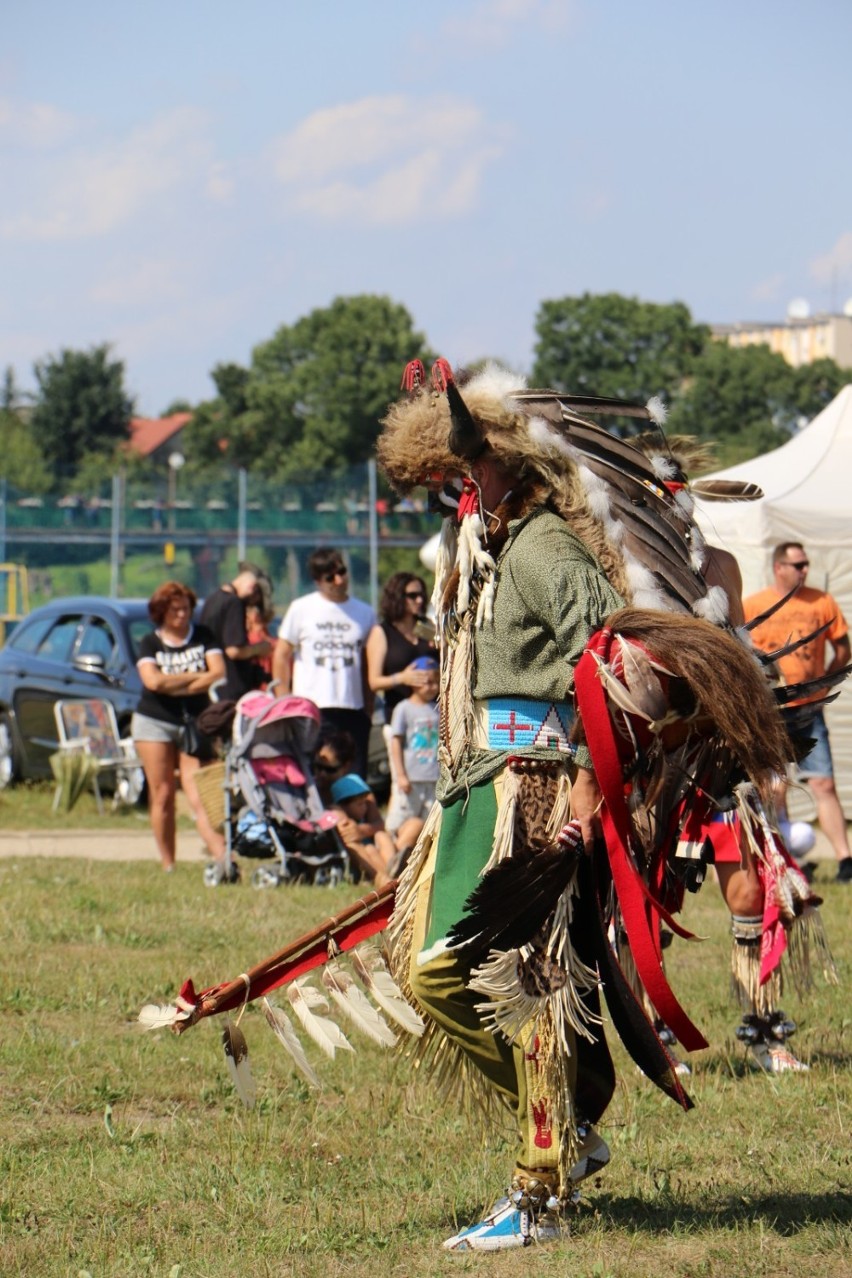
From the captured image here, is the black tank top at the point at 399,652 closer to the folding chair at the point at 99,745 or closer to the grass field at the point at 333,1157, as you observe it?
the grass field at the point at 333,1157

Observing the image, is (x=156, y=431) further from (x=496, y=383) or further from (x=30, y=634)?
(x=496, y=383)

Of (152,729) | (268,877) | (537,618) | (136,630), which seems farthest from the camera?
(136,630)

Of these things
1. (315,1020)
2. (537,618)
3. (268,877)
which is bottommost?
(268,877)

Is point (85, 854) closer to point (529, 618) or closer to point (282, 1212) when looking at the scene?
point (282, 1212)

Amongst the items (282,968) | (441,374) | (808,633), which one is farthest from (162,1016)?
(808,633)

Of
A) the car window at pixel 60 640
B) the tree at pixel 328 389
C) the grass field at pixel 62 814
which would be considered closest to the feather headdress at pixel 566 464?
the grass field at pixel 62 814

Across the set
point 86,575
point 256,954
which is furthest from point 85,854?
point 86,575

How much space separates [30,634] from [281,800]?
523 centimetres

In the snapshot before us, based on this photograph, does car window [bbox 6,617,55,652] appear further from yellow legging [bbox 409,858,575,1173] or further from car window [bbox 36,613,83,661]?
yellow legging [bbox 409,858,575,1173]

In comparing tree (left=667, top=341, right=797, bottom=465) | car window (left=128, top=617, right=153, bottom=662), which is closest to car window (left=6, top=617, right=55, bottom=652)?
car window (left=128, top=617, right=153, bottom=662)

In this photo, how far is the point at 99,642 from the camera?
13.1 meters

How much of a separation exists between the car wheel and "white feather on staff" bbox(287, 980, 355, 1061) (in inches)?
385

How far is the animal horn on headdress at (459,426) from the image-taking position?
12.4 ft

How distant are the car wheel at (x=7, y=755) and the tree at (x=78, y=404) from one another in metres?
66.1
